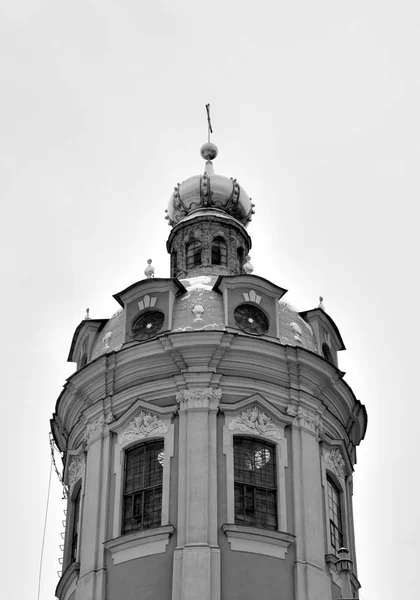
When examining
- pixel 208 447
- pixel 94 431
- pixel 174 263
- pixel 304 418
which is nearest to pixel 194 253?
pixel 174 263

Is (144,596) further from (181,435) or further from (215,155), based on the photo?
(215,155)

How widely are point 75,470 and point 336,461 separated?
24.5 feet

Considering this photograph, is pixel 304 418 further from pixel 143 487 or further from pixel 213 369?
pixel 143 487

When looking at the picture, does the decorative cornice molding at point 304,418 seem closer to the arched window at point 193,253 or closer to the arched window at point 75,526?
the arched window at point 75,526

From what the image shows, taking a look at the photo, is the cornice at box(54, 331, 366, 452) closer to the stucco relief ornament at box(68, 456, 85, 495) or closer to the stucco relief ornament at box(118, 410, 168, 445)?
the stucco relief ornament at box(118, 410, 168, 445)

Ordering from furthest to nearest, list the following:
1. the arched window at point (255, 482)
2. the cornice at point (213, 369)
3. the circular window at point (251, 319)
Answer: the circular window at point (251, 319)
the cornice at point (213, 369)
the arched window at point (255, 482)

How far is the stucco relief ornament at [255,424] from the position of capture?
124 feet

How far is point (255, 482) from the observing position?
122ft

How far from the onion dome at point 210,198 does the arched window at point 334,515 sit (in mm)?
11735

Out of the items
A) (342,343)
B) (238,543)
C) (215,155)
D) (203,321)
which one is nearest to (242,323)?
(203,321)

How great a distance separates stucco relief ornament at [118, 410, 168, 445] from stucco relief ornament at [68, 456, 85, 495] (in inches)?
66.4

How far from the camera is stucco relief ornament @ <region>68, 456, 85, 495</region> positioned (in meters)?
39.3

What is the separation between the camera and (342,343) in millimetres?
43219

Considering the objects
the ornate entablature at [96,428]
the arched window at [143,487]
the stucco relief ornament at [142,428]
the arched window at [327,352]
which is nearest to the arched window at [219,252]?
the arched window at [327,352]
